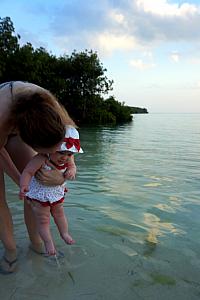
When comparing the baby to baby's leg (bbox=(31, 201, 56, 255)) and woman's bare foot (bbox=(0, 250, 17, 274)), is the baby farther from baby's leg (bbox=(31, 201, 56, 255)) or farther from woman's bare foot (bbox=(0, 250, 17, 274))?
woman's bare foot (bbox=(0, 250, 17, 274))

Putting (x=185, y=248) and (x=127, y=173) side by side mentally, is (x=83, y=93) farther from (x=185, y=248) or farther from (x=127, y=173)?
(x=185, y=248)

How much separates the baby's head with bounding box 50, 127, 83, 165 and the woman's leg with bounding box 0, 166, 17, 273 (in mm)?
530

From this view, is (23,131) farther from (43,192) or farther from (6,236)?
(6,236)

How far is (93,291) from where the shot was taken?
9.68ft

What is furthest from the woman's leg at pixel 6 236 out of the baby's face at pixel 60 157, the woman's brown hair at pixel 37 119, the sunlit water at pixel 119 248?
the woman's brown hair at pixel 37 119

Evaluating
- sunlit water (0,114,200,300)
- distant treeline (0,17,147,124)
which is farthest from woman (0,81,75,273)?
distant treeline (0,17,147,124)

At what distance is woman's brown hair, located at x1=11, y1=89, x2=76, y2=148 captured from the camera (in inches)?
98.7

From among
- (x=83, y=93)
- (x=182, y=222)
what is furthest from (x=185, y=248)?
(x=83, y=93)

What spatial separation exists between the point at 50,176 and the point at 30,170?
18cm

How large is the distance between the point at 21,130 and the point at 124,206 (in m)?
3.19

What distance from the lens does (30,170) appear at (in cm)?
300

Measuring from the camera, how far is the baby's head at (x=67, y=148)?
293 centimetres

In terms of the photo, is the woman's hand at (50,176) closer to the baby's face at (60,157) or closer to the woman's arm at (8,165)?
the baby's face at (60,157)

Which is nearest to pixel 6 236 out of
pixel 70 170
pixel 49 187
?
pixel 49 187
